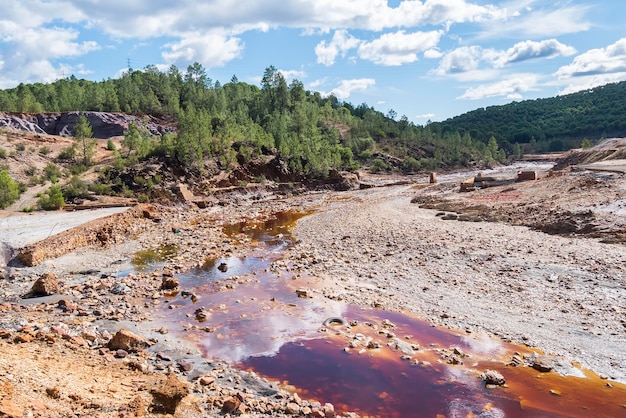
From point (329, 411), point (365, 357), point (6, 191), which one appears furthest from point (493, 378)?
point (6, 191)

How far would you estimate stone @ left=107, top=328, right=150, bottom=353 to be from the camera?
11922 mm

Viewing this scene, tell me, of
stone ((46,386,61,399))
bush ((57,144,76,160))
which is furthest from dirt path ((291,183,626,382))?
bush ((57,144,76,160))

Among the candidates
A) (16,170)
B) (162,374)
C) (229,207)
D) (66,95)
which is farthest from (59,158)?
(162,374)

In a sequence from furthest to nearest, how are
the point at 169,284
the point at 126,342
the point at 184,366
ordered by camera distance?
the point at 169,284 → the point at 126,342 → the point at 184,366

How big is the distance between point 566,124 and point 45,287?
188811 millimetres

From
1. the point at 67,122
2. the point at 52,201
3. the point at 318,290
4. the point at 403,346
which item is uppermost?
the point at 67,122

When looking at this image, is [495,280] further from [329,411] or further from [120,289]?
[120,289]

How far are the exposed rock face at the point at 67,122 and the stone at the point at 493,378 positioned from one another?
6839 cm

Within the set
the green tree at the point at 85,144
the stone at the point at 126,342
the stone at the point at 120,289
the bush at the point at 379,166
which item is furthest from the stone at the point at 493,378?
the bush at the point at 379,166

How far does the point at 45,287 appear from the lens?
16.4 meters

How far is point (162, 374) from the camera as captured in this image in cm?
1075

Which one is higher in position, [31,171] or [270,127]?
→ [270,127]

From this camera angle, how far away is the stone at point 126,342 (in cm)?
1192

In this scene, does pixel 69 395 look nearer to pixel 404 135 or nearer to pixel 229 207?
pixel 229 207
